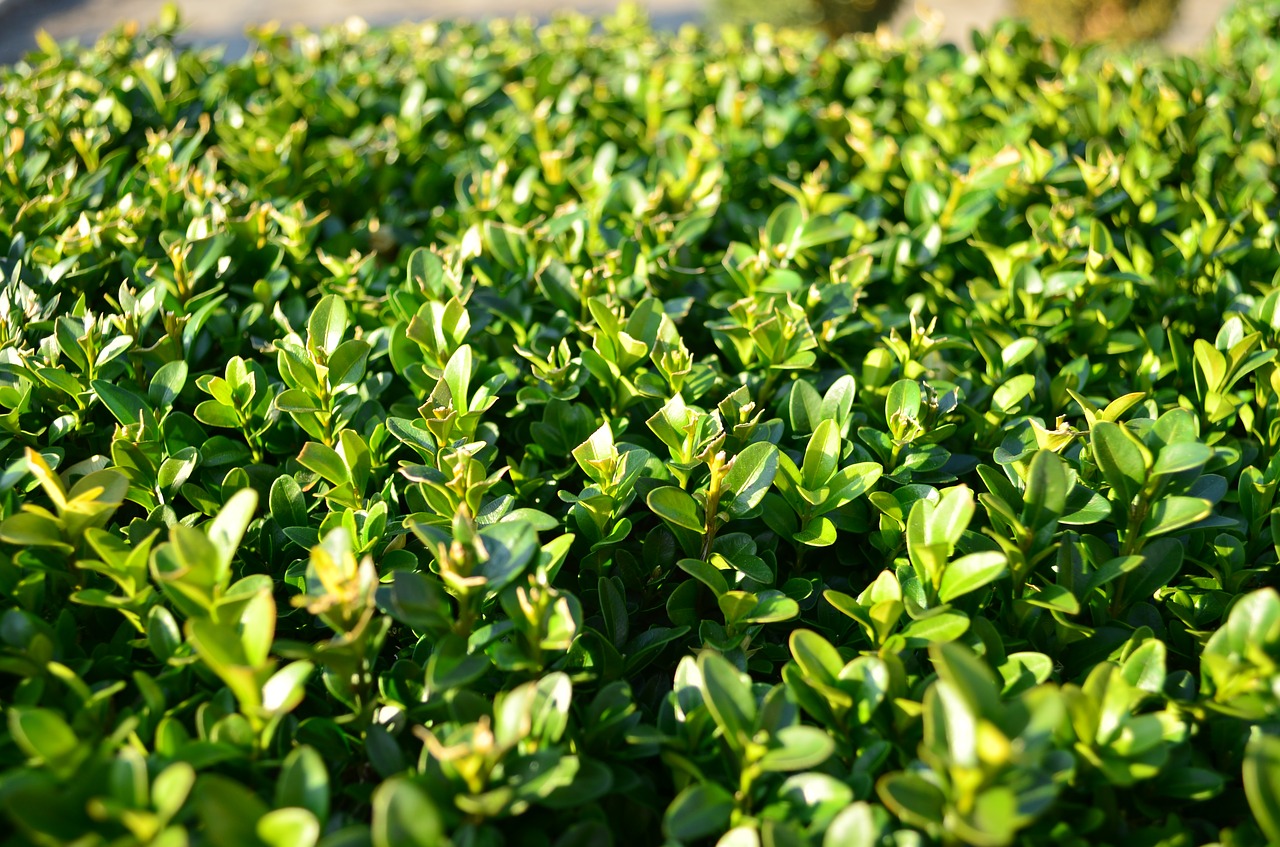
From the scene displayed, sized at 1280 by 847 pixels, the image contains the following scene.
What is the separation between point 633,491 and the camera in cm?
152

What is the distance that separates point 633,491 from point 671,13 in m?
11.8

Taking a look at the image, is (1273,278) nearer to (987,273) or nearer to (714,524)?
(987,273)

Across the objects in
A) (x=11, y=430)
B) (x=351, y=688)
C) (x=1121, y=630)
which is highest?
(x=11, y=430)

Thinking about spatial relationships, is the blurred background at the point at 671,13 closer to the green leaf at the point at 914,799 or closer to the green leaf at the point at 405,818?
the green leaf at the point at 914,799

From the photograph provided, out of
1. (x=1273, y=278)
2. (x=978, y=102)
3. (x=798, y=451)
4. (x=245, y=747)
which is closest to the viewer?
(x=245, y=747)

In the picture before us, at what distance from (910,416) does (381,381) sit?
89 centimetres

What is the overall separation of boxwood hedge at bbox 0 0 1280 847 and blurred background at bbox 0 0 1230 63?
6500 mm

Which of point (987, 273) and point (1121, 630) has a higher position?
point (987, 273)

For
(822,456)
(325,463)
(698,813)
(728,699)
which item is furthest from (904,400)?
(325,463)

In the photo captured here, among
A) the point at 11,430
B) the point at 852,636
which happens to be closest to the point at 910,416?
the point at 852,636

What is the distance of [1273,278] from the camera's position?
2.18 metres

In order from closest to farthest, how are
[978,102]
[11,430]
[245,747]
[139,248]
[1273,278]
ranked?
[245,747] < [11,430] < [139,248] < [1273,278] < [978,102]

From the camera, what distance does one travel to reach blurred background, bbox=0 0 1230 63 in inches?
361

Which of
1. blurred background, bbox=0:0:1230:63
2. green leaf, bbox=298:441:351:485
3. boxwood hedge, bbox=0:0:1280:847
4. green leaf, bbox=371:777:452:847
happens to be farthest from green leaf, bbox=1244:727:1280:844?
blurred background, bbox=0:0:1230:63
